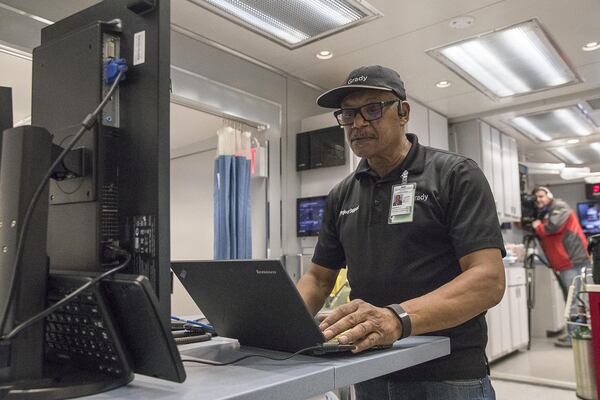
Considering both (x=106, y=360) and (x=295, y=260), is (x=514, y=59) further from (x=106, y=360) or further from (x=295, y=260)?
(x=106, y=360)

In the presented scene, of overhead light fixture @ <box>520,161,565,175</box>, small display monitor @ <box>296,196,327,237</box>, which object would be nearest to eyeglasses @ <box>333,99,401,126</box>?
small display monitor @ <box>296,196,327,237</box>

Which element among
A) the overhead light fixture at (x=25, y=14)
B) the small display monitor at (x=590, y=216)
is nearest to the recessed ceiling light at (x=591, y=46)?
the overhead light fixture at (x=25, y=14)

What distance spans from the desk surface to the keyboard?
49mm

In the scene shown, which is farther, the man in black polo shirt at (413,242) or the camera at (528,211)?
the camera at (528,211)

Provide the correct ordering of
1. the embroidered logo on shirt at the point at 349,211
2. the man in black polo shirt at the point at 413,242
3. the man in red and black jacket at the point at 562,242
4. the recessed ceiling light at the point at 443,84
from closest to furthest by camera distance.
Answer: the man in black polo shirt at the point at 413,242
the embroidered logo on shirt at the point at 349,211
the recessed ceiling light at the point at 443,84
the man in red and black jacket at the point at 562,242

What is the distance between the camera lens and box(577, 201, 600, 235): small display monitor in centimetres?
844

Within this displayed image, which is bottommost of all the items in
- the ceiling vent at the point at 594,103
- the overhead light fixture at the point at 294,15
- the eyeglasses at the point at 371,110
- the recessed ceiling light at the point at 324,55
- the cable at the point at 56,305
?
the cable at the point at 56,305

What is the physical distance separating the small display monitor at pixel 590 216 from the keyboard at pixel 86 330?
30.2ft

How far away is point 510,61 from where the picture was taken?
3.70 meters

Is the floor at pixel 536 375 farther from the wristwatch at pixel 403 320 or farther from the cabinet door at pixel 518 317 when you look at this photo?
the wristwatch at pixel 403 320

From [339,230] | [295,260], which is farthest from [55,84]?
[295,260]

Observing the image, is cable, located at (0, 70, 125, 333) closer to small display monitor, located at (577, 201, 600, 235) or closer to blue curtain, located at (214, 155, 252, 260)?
blue curtain, located at (214, 155, 252, 260)

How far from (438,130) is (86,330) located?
4.47 m

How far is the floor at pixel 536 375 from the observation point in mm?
3764
